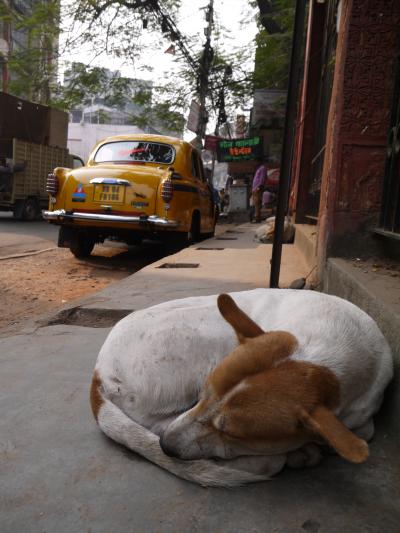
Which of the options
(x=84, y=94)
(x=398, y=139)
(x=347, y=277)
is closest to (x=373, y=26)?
(x=398, y=139)

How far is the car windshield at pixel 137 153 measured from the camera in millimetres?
7312

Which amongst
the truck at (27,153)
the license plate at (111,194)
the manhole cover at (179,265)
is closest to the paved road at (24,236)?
the truck at (27,153)

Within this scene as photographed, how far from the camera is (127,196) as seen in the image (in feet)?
20.8

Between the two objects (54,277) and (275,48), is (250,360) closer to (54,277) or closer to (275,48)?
(54,277)

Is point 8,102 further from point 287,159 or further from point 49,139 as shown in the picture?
point 287,159

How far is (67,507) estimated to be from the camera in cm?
133

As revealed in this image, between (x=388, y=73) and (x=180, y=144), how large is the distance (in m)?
4.72

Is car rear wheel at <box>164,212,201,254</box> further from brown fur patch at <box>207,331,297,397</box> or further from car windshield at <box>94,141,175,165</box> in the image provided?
brown fur patch at <box>207,331,297,397</box>

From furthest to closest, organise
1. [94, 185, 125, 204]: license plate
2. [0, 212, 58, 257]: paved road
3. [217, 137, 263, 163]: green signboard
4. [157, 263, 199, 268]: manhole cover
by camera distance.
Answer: [217, 137, 263, 163]: green signboard, [0, 212, 58, 257]: paved road, [94, 185, 125, 204]: license plate, [157, 263, 199, 268]: manhole cover

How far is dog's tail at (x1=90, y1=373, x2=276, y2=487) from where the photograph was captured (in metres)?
1.43

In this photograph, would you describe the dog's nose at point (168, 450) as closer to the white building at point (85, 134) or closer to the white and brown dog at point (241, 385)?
the white and brown dog at point (241, 385)

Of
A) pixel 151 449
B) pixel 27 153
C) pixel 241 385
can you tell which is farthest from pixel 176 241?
pixel 27 153

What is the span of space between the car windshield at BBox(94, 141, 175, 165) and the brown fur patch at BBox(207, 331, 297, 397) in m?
6.11

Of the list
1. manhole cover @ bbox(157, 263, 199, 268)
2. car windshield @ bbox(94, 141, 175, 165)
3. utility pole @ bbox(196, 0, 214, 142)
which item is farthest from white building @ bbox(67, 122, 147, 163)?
manhole cover @ bbox(157, 263, 199, 268)
